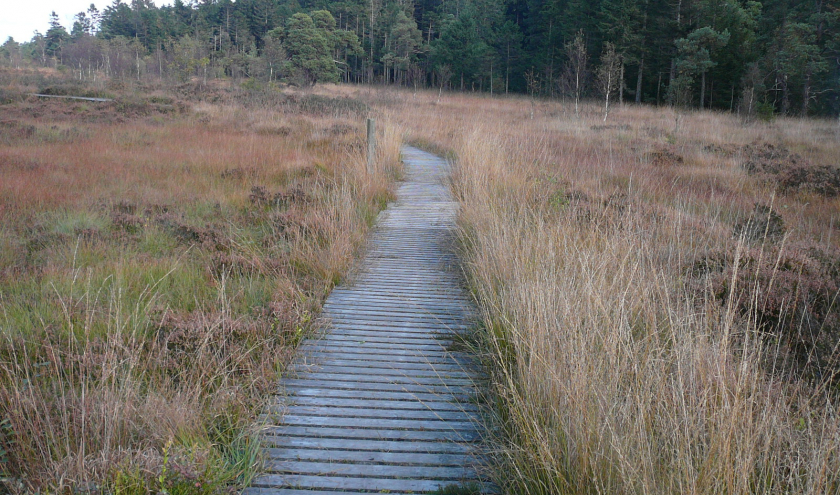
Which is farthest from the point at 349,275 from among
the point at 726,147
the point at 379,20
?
the point at 379,20

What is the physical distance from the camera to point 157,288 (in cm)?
525

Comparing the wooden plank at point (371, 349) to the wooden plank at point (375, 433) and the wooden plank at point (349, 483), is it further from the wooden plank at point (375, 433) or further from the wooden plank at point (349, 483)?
the wooden plank at point (349, 483)

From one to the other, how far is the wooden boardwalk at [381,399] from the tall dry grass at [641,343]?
0.29 m

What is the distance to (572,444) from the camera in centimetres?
259

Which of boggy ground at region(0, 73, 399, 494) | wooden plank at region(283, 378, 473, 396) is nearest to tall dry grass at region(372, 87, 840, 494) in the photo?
wooden plank at region(283, 378, 473, 396)

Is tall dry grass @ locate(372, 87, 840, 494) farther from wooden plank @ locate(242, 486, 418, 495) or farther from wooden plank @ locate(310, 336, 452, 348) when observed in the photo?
wooden plank @ locate(242, 486, 418, 495)

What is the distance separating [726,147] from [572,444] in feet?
61.0

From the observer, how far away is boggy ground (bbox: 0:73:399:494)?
2799 millimetres

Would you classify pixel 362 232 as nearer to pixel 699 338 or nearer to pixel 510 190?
pixel 510 190

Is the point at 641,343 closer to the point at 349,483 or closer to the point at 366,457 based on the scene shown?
the point at 366,457

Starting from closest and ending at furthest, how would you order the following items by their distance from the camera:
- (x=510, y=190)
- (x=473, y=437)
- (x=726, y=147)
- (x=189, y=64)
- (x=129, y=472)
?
(x=129, y=472) → (x=473, y=437) → (x=510, y=190) → (x=726, y=147) → (x=189, y=64)

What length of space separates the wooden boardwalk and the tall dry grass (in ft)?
0.96

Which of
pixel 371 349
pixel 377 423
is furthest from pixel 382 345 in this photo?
pixel 377 423

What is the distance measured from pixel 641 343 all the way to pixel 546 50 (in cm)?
5434
